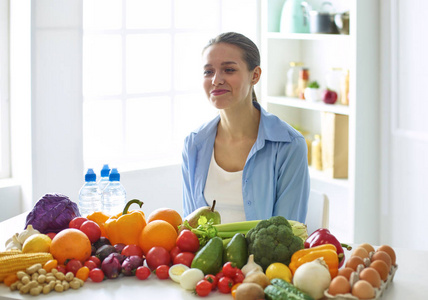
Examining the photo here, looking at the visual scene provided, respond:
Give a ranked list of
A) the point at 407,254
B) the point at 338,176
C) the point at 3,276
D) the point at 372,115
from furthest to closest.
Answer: the point at 338,176, the point at 372,115, the point at 407,254, the point at 3,276

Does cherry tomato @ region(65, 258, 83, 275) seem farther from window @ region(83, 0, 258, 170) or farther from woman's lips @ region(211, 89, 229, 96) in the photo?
window @ region(83, 0, 258, 170)

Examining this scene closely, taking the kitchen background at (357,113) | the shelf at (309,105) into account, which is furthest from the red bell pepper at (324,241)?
the shelf at (309,105)

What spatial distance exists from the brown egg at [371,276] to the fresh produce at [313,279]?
0.27 feet

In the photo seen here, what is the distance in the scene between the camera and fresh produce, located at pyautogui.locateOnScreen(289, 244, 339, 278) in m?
1.62

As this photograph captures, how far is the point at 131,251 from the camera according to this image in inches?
71.0

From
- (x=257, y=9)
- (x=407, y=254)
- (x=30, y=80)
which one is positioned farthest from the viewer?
(x=257, y=9)

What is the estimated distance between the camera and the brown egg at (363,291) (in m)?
1.49

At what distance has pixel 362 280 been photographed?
1.52 meters

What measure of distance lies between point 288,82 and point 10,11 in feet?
5.69

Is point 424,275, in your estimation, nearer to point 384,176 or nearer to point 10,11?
point 384,176

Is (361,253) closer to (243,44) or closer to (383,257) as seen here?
(383,257)

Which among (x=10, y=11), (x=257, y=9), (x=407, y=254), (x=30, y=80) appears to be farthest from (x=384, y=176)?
(x=10, y=11)

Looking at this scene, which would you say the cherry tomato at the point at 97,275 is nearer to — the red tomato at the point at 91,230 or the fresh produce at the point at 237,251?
the red tomato at the point at 91,230

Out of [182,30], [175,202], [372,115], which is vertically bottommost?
[175,202]
